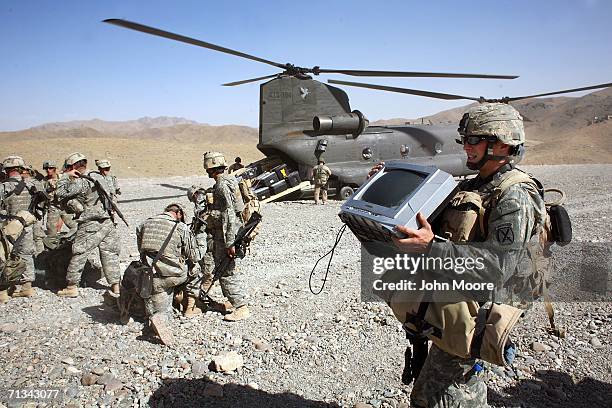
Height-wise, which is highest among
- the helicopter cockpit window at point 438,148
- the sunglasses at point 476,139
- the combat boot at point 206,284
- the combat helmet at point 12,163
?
the helicopter cockpit window at point 438,148

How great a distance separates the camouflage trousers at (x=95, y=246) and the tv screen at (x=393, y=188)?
4.71m

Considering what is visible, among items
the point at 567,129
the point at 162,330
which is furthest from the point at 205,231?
the point at 567,129

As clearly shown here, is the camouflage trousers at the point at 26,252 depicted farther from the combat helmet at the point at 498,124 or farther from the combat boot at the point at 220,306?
the combat helmet at the point at 498,124

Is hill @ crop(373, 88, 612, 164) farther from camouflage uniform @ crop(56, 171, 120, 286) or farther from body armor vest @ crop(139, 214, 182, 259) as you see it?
camouflage uniform @ crop(56, 171, 120, 286)

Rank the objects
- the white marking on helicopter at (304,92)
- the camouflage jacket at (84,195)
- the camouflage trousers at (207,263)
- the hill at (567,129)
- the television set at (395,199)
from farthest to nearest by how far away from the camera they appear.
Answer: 1. the hill at (567,129)
2. the white marking on helicopter at (304,92)
3. the camouflage jacket at (84,195)
4. the camouflage trousers at (207,263)
5. the television set at (395,199)

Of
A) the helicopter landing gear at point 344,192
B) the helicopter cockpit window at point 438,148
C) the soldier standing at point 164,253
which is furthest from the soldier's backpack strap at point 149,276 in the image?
the helicopter cockpit window at point 438,148

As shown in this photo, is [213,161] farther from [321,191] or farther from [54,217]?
[321,191]

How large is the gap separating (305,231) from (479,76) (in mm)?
4634

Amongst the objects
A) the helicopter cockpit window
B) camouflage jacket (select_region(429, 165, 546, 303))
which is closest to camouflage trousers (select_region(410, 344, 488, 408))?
camouflage jacket (select_region(429, 165, 546, 303))

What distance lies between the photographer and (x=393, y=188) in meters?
2.29

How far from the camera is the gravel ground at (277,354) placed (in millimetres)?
3549

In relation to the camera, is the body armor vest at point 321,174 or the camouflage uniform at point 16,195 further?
the body armor vest at point 321,174

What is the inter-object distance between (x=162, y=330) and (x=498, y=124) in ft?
11.8

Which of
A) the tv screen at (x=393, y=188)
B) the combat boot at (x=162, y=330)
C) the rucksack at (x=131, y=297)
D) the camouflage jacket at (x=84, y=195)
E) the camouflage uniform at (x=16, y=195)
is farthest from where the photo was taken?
the camouflage uniform at (x=16, y=195)
